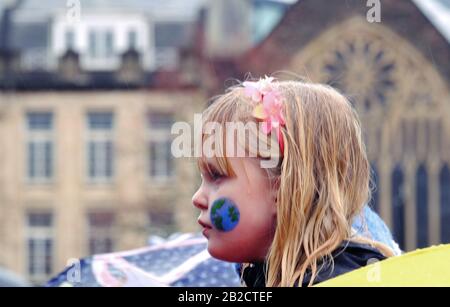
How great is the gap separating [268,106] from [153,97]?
1745cm

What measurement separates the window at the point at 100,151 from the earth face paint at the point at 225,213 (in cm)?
1755

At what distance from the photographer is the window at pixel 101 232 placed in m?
17.4

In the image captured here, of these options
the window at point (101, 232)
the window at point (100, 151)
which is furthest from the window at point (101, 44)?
the window at point (101, 232)

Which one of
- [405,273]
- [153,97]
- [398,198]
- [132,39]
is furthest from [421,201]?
[405,273]

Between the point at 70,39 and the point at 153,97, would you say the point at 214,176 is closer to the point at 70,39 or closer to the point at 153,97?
the point at 153,97

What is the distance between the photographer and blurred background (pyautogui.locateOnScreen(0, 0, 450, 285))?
58.1 feet

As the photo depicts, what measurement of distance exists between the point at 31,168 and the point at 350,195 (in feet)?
59.2

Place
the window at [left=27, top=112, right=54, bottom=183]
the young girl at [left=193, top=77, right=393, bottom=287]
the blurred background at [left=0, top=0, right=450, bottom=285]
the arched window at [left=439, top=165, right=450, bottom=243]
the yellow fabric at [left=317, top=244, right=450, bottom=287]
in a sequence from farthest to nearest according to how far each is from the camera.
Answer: the window at [left=27, top=112, right=54, bottom=183] < the arched window at [left=439, top=165, right=450, bottom=243] < the blurred background at [left=0, top=0, right=450, bottom=285] < the young girl at [left=193, top=77, right=393, bottom=287] < the yellow fabric at [left=317, top=244, right=450, bottom=287]

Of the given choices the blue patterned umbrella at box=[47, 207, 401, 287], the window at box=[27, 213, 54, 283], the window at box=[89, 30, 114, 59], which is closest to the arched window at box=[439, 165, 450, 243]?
the window at box=[89, 30, 114, 59]

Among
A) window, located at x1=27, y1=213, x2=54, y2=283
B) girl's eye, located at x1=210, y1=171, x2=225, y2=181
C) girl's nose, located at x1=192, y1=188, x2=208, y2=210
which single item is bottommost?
window, located at x1=27, y1=213, x2=54, y2=283

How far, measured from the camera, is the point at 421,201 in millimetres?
18266

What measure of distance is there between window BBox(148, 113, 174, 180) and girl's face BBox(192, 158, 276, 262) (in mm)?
16102

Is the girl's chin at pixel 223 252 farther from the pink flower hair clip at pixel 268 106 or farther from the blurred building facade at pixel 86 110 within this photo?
the blurred building facade at pixel 86 110

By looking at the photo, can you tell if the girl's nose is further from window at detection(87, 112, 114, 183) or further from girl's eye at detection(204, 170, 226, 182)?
window at detection(87, 112, 114, 183)
